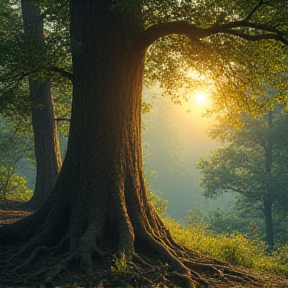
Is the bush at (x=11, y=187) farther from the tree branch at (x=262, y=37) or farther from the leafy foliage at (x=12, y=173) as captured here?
the tree branch at (x=262, y=37)

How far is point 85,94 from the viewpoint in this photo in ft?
28.3

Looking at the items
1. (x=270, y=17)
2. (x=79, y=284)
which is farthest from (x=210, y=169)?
(x=79, y=284)

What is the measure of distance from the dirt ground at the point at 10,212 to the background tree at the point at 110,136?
3.32 meters

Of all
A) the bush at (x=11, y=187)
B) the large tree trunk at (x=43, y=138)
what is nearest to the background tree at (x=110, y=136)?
the large tree trunk at (x=43, y=138)

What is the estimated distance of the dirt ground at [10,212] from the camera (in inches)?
466

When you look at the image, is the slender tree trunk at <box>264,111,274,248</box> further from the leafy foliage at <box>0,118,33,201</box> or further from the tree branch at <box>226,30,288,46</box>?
the tree branch at <box>226,30,288,46</box>

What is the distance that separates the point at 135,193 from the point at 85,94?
7.21 feet

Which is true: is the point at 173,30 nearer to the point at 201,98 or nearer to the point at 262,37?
the point at 262,37

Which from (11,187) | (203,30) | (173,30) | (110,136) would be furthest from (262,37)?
(11,187)

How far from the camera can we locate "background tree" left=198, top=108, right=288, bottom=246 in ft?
101

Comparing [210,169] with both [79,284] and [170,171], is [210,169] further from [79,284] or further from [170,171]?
[170,171]

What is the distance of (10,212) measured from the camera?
44.0 feet

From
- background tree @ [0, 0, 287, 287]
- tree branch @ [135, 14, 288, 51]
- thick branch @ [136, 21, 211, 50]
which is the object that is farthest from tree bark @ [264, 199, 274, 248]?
thick branch @ [136, 21, 211, 50]

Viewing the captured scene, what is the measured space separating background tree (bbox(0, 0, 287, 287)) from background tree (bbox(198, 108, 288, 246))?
23.2 m
